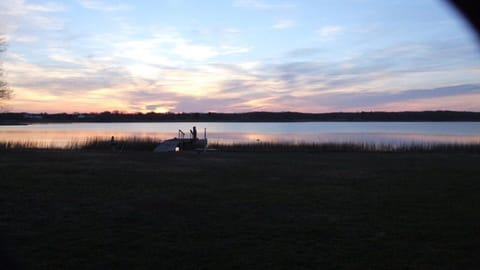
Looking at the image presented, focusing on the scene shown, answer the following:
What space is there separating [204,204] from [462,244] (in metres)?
4.82

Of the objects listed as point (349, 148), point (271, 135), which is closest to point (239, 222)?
point (349, 148)

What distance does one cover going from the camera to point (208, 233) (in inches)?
289

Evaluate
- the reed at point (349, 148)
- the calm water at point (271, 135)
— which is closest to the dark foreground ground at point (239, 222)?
the reed at point (349, 148)

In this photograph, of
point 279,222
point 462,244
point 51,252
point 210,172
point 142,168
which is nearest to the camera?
point 51,252

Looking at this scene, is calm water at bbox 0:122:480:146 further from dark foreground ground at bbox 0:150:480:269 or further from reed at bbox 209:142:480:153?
dark foreground ground at bbox 0:150:480:269

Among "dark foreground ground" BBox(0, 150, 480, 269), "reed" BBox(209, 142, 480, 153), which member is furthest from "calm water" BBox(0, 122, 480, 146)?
"dark foreground ground" BBox(0, 150, 480, 269)

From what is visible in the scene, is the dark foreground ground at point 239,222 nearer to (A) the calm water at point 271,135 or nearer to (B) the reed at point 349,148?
(B) the reed at point 349,148

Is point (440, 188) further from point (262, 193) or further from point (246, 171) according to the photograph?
point (246, 171)

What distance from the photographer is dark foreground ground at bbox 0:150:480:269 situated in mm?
6055

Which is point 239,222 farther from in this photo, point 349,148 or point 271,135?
point 271,135

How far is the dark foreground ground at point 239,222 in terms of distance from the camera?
19.9 ft

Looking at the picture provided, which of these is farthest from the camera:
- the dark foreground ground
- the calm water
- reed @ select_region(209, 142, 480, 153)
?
the calm water

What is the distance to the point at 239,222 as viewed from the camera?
8047 millimetres

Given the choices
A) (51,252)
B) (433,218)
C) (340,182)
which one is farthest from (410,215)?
(51,252)
